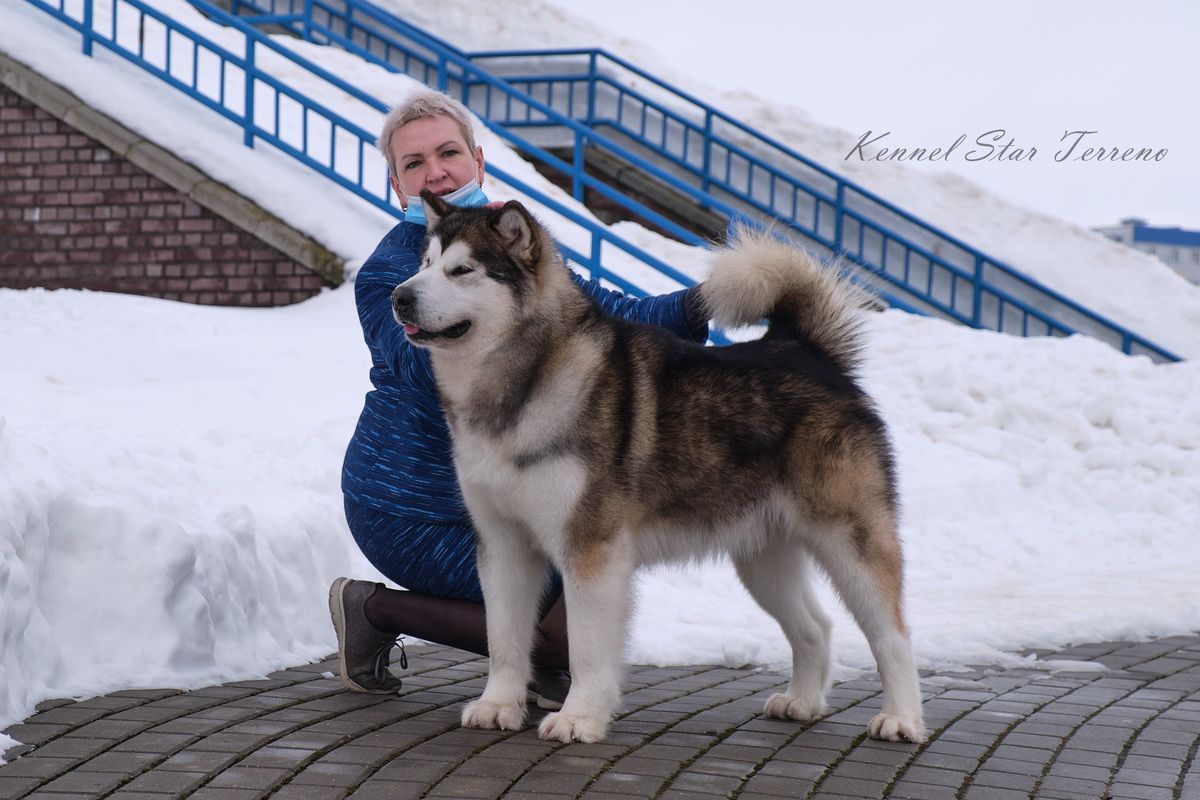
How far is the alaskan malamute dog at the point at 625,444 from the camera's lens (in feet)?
12.7

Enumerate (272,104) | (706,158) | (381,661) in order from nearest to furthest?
(381,661), (272,104), (706,158)

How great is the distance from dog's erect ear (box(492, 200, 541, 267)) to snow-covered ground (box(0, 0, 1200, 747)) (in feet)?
5.45

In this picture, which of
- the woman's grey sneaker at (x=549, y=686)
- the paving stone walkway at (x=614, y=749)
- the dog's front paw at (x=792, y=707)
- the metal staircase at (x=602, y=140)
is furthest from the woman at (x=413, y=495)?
the metal staircase at (x=602, y=140)

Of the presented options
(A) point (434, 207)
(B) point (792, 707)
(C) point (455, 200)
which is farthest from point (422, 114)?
(B) point (792, 707)

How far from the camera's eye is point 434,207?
4.00m

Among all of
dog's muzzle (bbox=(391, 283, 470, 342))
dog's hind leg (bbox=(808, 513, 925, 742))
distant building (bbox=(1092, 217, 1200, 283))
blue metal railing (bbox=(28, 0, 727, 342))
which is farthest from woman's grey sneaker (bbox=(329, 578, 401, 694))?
distant building (bbox=(1092, 217, 1200, 283))

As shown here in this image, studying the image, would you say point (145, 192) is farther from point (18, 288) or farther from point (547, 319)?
point (547, 319)

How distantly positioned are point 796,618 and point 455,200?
168 centimetres

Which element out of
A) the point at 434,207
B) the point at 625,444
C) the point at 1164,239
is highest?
the point at 1164,239

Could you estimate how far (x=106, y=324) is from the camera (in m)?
10.0

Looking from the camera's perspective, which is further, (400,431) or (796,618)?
(400,431)

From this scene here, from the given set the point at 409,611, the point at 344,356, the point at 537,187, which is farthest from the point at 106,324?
the point at 409,611

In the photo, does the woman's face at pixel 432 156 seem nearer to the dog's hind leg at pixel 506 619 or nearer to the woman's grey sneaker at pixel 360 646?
the dog's hind leg at pixel 506 619

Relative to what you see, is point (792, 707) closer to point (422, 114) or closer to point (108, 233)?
point (422, 114)
